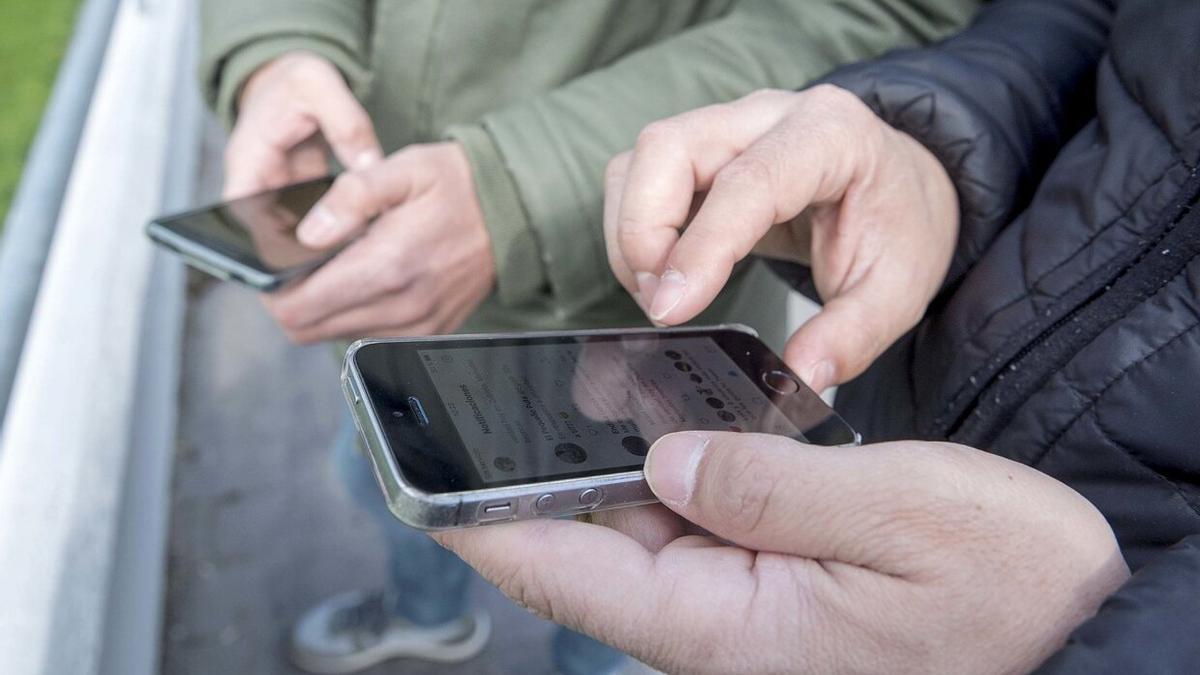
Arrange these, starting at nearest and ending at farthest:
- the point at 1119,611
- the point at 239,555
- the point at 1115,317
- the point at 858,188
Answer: the point at 1119,611
the point at 1115,317
the point at 858,188
the point at 239,555

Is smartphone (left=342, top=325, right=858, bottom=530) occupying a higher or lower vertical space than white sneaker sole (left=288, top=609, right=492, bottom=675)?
higher

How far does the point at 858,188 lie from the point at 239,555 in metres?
1.55

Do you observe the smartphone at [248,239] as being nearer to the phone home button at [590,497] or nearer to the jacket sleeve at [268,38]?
the jacket sleeve at [268,38]

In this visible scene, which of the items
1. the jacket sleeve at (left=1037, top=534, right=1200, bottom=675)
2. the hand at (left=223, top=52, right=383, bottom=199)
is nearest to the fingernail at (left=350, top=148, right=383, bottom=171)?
the hand at (left=223, top=52, right=383, bottom=199)

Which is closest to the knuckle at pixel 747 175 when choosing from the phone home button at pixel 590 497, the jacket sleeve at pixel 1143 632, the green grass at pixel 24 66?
the phone home button at pixel 590 497

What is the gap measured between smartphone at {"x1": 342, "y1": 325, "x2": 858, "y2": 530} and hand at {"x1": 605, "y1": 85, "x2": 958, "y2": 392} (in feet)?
0.20

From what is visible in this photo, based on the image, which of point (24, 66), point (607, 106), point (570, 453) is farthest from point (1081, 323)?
point (24, 66)

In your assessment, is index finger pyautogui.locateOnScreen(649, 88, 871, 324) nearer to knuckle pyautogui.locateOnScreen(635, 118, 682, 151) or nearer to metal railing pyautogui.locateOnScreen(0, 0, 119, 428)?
knuckle pyautogui.locateOnScreen(635, 118, 682, 151)

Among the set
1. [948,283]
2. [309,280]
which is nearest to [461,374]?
[309,280]

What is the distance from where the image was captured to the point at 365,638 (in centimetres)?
164

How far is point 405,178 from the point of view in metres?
0.99

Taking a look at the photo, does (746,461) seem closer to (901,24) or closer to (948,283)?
(948,283)

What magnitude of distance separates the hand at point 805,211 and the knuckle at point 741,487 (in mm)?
138

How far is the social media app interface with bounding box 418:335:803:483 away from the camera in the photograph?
653mm
